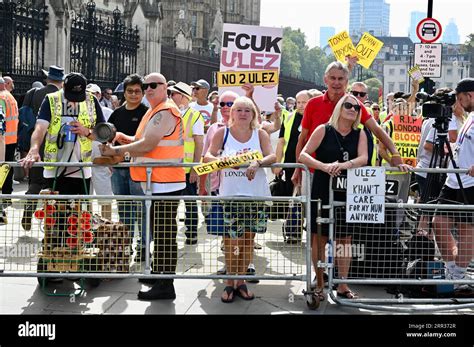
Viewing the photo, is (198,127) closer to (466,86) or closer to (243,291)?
(243,291)

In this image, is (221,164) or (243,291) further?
(243,291)

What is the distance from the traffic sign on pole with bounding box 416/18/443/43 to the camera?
16797 millimetres

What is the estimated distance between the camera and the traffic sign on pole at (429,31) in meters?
16.8

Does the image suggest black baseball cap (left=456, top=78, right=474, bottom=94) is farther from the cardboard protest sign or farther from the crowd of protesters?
the cardboard protest sign

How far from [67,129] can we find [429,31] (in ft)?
35.0

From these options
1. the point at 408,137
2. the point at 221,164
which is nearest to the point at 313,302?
the point at 221,164

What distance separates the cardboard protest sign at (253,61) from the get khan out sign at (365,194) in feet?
7.91

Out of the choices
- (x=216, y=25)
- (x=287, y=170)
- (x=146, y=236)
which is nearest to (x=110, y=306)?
(x=146, y=236)

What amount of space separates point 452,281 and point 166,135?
2912 millimetres

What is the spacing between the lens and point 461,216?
24.8ft
